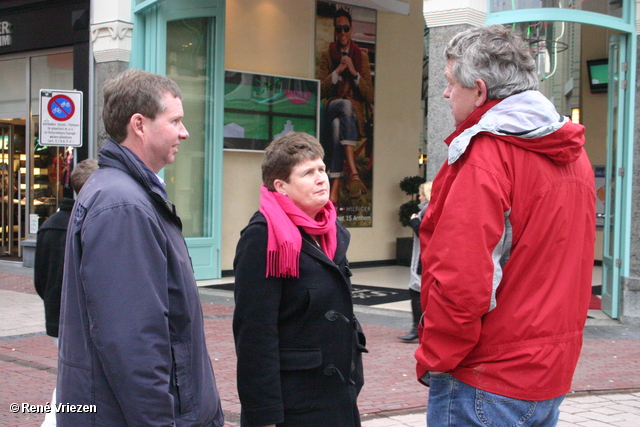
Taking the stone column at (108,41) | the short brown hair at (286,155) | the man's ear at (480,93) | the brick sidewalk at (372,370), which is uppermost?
the stone column at (108,41)

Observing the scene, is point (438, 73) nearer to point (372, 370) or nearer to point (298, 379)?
point (372, 370)

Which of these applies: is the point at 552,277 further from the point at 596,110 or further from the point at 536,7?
the point at 596,110

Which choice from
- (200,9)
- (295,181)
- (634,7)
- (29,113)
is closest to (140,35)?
(200,9)

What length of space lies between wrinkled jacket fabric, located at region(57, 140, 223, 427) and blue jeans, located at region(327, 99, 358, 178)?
40.1ft

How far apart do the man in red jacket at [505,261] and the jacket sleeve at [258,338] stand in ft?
2.10

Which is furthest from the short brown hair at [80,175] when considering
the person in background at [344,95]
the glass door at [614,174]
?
the person in background at [344,95]

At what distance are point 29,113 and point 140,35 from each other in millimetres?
3894

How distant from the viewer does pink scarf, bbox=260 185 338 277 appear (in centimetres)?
269

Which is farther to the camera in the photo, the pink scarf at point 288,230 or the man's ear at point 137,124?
the pink scarf at point 288,230

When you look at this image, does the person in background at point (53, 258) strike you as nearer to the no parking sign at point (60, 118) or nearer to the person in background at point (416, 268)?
the person in background at point (416, 268)

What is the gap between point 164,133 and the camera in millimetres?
2320

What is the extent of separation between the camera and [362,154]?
14898mm

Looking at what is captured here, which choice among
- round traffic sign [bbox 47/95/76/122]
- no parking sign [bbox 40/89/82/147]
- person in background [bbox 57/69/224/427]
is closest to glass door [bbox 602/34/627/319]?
no parking sign [bbox 40/89/82/147]

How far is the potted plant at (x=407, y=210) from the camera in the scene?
1484cm
